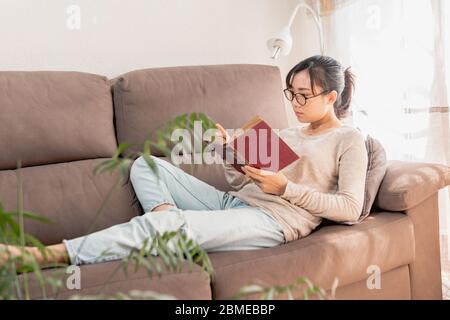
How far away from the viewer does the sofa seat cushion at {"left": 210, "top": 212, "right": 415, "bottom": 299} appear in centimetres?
148

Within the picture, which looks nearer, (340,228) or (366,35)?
(340,228)

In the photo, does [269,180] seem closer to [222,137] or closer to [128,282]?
[222,137]

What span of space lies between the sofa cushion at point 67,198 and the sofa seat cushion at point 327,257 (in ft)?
1.67

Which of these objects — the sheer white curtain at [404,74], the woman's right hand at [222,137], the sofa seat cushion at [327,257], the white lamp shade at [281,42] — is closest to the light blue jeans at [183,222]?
the sofa seat cushion at [327,257]

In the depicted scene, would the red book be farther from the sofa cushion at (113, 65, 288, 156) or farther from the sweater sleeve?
the sofa cushion at (113, 65, 288, 156)

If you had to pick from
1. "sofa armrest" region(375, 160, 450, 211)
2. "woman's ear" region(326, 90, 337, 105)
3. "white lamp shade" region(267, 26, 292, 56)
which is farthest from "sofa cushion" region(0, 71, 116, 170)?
"sofa armrest" region(375, 160, 450, 211)

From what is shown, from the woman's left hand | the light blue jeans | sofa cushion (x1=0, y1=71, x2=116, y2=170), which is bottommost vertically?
the light blue jeans

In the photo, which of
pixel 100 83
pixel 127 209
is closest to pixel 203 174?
pixel 127 209

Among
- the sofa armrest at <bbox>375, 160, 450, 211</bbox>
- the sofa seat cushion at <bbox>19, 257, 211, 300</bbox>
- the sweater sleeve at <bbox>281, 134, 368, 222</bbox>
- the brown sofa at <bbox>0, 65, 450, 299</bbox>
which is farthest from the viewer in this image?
the sofa armrest at <bbox>375, 160, 450, 211</bbox>

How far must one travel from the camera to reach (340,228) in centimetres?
173

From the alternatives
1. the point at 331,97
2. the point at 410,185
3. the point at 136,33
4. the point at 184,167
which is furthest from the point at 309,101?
the point at 136,33

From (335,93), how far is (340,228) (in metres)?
0.47

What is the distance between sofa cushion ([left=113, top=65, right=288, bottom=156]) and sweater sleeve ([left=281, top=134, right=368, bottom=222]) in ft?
1.81
